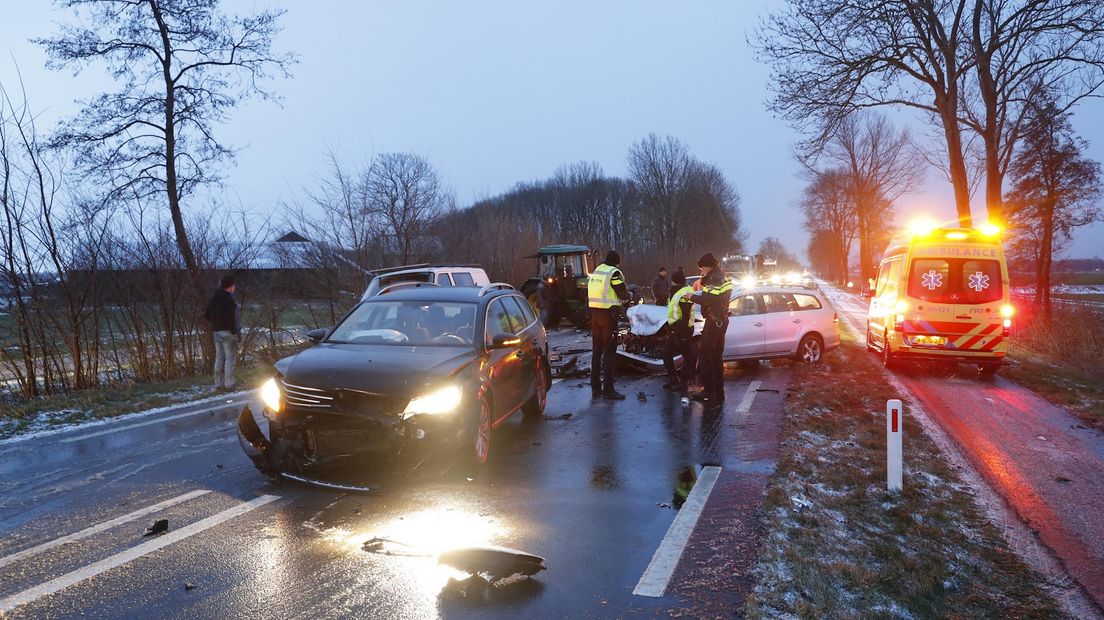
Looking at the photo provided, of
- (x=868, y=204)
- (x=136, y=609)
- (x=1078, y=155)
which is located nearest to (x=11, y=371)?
(x=136, y=609)

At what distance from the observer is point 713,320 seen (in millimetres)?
9438

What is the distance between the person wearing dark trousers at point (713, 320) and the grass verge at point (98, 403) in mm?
7430

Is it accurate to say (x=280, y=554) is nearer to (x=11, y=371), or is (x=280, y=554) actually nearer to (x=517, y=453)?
(x=517, y=453)

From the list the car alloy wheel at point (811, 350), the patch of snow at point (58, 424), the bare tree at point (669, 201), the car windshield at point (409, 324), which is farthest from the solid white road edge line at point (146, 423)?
the bare tree at point (669, 201)

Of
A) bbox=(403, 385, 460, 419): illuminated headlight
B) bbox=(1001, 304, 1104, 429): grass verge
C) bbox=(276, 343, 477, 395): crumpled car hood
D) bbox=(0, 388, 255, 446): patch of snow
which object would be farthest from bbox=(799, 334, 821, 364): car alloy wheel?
bbox=(0, 388, 255, 446): patch of snow

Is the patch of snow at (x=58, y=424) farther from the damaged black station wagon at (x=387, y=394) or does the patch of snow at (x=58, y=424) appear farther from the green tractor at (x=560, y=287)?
the green tractor at (x=560, y=287)

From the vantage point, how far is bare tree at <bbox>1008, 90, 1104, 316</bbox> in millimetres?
28328

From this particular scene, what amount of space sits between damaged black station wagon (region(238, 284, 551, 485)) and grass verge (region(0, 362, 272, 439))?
175 inches

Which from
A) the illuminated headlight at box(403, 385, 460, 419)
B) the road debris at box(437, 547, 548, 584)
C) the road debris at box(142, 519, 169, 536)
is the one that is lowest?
the road debris at box(437, 547, 548, 584)

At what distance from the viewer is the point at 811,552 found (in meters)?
4.32

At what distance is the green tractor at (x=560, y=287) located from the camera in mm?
21672

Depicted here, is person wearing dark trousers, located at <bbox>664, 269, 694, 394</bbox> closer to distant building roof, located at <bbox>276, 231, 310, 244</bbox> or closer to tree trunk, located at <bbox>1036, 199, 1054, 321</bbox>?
distant building roof, located at <bbox>276, 231, 310, 244</bbox>

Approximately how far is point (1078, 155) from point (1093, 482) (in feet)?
96.4

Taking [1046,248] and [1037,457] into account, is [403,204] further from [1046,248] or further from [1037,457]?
[1046,248]
